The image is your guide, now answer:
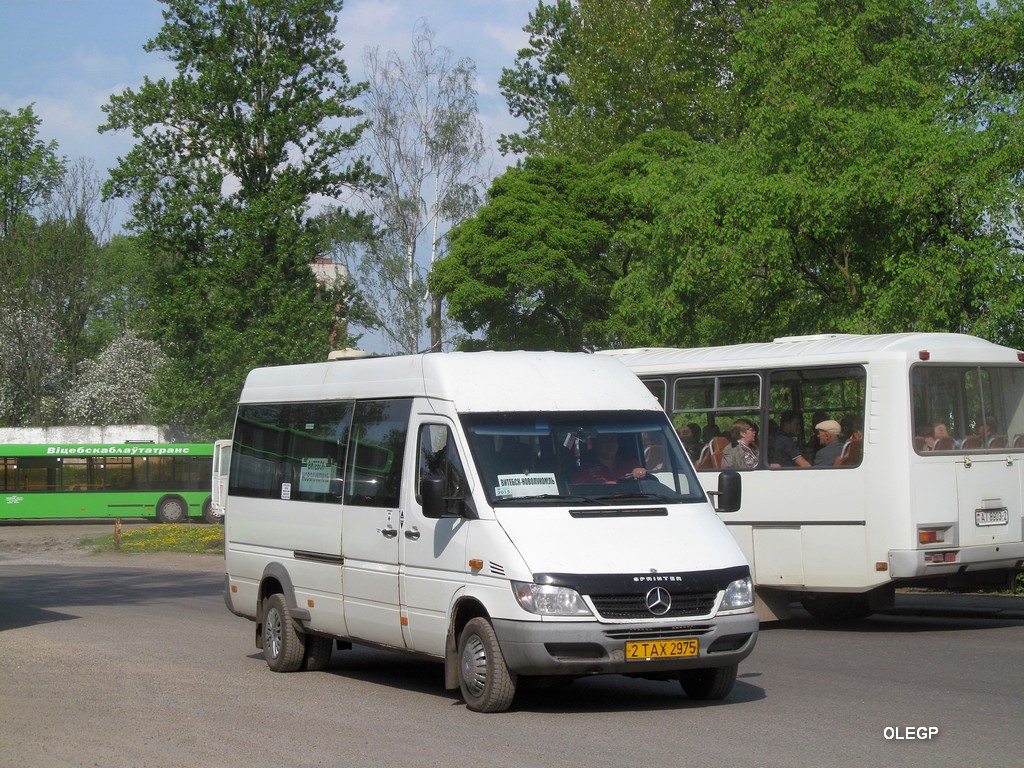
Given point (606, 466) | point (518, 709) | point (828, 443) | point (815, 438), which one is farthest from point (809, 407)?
point (518, 709)

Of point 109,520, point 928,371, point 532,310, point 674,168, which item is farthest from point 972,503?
point 109,520

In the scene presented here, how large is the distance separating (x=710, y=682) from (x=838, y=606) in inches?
295

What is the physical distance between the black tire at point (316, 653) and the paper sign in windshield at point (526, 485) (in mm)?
3450

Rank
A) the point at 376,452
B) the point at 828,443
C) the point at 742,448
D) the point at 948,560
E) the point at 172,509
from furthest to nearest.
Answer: the point at 172,509, the point at 742,448, the point at 828,443, the point at 948,560, the point at 376,452

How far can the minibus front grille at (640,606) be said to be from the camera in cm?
934

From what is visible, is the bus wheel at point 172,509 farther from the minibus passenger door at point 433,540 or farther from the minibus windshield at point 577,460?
the minibus windshield at point 577,460

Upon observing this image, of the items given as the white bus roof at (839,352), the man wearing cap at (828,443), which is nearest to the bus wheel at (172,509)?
the white bus roof at (839,352)

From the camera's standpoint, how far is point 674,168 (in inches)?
1280

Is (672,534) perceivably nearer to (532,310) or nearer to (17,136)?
(532,310)

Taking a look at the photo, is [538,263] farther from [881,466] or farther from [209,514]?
[881,466]

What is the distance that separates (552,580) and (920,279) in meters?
14.3

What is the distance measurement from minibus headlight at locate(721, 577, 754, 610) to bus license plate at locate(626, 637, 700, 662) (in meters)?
0.40

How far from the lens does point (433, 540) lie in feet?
34.2

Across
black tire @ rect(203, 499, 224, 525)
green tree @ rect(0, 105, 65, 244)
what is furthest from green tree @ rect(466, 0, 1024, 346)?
green tree @ rect(0, 105, 65, 244)
